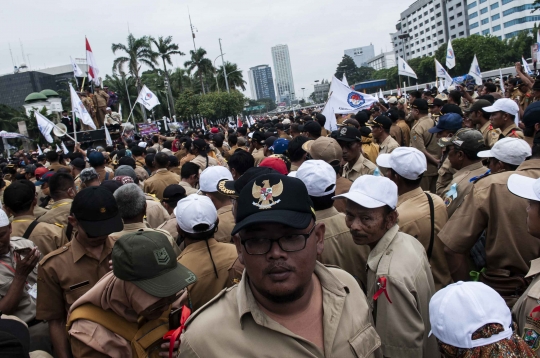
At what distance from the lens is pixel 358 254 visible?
326 cm

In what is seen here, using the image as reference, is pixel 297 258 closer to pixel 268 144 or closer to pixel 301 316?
pixel 301 316

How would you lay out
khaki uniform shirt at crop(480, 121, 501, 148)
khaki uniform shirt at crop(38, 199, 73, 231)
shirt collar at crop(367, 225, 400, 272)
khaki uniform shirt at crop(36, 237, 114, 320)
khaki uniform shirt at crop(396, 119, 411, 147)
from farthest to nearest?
khaki uniform shirt at crop(396, 119, 411, 147) < khaki uniform shirt at crop(480, 121, 501, 148) < khaki uniform shirt at crop(38, 199, 73, 231) < khaki uniform shirt at crop(36, 237, 114, 320) < shirt collar at crop(367, 225, 400, 272)

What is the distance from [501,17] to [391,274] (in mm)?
121113

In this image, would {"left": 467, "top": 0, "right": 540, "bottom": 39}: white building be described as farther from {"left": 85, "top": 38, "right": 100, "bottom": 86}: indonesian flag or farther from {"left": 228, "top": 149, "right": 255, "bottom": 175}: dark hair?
{"left": 228, "top": 149, "right": 255, "bottom": 175}: dark hair

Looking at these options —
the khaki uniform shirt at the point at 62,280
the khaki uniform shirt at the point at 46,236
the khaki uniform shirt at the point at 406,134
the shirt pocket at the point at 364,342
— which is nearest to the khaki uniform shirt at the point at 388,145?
the khaki uniform shirt at the point at 406,134

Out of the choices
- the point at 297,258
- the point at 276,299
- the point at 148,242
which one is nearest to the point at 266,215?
the point at 297,258

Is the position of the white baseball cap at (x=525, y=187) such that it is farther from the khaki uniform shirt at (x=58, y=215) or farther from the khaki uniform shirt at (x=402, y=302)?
the khaki uniform shirt at (x=58, y=215)

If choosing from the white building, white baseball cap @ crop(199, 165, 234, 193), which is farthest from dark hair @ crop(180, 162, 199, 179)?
the white building

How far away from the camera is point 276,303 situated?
183cm

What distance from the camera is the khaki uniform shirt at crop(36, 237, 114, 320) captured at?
3.02 metres

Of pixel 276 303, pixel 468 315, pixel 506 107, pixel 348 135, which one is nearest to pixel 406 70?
pixel 506 107

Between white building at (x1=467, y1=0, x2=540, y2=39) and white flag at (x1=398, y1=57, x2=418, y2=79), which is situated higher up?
white building at (x1=467, y1=0, x2=540, y2=39)

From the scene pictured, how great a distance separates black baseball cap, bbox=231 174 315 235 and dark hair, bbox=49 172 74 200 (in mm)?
3984

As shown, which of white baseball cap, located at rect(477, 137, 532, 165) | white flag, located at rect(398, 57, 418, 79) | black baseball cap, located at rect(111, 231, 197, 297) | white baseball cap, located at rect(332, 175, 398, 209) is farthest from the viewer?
white flag, located at rect(398, 57, 418, 79)
